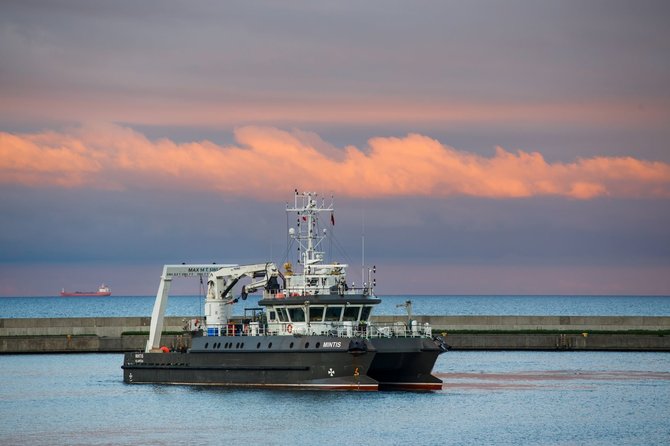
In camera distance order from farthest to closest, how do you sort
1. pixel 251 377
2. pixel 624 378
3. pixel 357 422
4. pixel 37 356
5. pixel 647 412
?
pixel 37 356 → pixel 624 378 → pixel 251 377 → pixel 647 412 → pixel 357 422

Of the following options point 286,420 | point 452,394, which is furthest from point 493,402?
point 286,420

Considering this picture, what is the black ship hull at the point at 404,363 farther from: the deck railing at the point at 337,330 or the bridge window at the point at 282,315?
the bridge window at the point at 282,315

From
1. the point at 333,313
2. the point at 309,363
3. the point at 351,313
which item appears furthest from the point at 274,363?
the point at 351,313

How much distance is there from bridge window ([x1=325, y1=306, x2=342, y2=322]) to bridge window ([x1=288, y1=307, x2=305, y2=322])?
116cm

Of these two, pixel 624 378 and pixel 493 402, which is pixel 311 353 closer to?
pixel 493 402

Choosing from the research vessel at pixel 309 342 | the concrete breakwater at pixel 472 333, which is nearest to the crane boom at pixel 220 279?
the research vessel at pixel 309 342

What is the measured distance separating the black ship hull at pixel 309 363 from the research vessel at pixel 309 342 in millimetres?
43

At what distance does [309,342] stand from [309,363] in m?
0.90

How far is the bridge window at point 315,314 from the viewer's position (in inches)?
2189

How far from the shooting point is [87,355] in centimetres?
8650

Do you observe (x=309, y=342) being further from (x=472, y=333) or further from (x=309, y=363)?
(x=472, y=333)

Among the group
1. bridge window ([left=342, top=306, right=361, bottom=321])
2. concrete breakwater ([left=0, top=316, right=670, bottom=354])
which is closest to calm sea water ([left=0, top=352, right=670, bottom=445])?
bridge window ([left=342, top=306, right=361, bottom=321])

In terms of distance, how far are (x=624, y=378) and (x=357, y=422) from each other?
2274 centimetres

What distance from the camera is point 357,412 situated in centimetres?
5022
